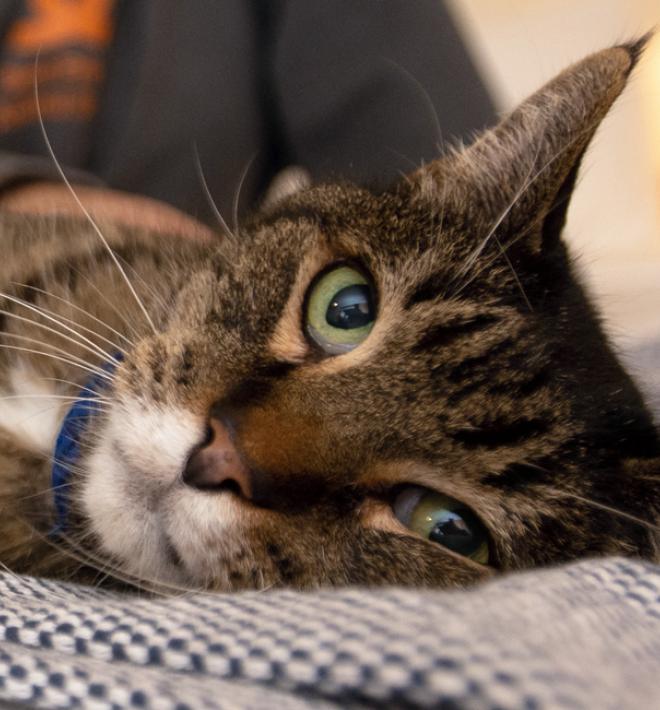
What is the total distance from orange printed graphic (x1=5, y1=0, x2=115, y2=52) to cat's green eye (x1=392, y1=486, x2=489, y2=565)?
1194 millimetres

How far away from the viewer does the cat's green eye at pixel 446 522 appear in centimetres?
72

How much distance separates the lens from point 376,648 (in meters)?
0.33

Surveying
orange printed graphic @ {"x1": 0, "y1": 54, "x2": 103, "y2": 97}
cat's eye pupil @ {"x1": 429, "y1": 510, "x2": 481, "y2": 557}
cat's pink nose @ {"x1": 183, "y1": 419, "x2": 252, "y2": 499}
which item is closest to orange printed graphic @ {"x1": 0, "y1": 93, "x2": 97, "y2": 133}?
orange printed graphic @ {"x1": 0, "y1": 54, "x2": 103, "y2": 97}

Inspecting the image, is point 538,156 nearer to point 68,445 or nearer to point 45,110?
point 68,445

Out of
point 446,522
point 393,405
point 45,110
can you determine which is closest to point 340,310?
point 393,405

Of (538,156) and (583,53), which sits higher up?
(583,53)

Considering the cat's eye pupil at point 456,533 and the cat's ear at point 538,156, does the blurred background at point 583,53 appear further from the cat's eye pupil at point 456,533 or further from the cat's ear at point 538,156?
the cat's eye pupil at point 456,533

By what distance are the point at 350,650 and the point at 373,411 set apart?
362mm

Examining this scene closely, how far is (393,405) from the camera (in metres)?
0.69

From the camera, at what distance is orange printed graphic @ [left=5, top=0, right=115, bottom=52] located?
136cm

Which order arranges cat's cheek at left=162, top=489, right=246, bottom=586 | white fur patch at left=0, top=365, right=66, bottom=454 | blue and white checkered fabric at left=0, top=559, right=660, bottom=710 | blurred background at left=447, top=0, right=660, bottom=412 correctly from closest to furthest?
1. blue and white checkered fabric at left=0, top=559, right=660, bottom=710
2. cat's cheek at left=162, top=489, right=246, bottom=586
3. white fur patch at left=0, top=365, right=66, bottom=454
4. blurred background at left=447, top=0, right=660, bottom=412

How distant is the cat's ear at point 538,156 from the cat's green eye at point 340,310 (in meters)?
0.17

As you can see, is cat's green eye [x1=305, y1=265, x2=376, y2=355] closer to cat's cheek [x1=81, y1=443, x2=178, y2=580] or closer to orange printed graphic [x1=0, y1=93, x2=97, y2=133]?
cat's cheek [x1=81, y1=443, x2=178, y2=580]

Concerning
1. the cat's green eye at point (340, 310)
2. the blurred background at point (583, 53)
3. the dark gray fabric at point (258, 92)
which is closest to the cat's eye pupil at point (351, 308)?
the cat's green eye at point (340, 310)
